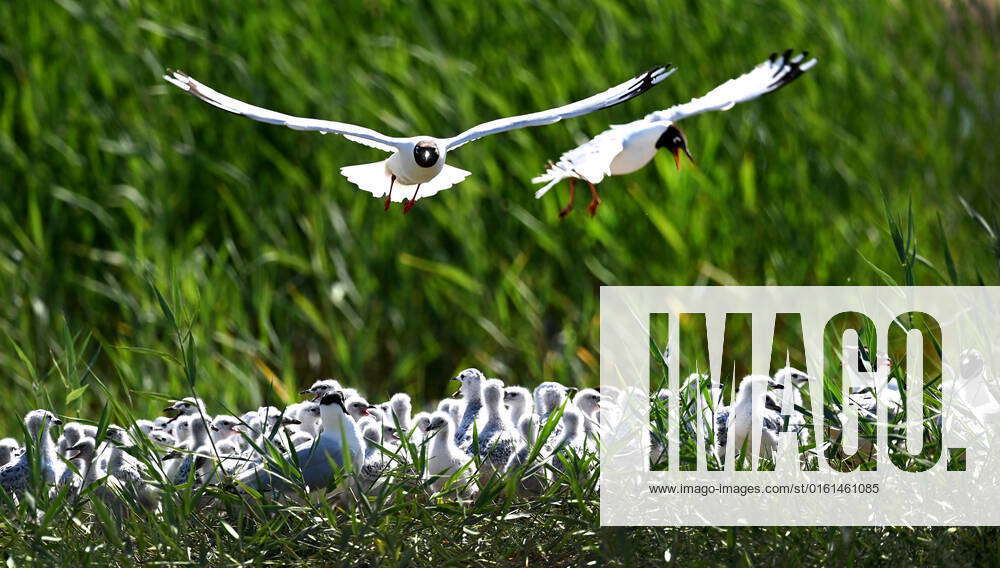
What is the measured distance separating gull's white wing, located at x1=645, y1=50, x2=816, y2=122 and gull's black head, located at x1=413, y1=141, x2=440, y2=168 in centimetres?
37

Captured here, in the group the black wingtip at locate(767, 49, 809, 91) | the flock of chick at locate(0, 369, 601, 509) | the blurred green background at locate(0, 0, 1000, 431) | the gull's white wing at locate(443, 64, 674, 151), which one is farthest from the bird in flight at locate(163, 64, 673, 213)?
the blurred green background at locate(0, 0, 1000, 431)

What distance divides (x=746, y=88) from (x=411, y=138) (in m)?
Answer: 0.61

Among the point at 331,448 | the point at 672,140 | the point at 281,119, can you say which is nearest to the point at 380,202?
the point at 331,448

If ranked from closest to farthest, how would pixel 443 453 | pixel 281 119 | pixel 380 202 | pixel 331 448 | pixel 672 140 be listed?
1. pixel 281 119
2. pixel 672 140
3. pixel 331 448
4. pixel 443 453
5. pixel 380 202

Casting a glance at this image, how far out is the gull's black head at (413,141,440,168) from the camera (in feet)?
7.07

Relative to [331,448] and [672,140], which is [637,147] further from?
[331,448]

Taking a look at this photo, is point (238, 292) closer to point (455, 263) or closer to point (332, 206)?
point (332, 206)

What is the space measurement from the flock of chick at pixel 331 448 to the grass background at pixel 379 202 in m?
1.78

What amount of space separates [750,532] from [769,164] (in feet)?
13.0

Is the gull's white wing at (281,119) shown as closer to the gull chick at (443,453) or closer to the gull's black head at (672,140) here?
the gull's black head at (672,140)

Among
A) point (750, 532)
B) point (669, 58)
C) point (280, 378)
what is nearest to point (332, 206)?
point (280, 378)

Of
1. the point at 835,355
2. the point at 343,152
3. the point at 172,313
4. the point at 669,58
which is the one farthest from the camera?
the point at 669,58

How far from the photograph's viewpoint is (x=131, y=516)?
3457 mm

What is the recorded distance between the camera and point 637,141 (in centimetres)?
225
